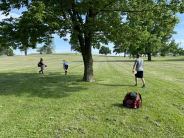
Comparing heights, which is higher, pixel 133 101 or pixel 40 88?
pixel 133 101

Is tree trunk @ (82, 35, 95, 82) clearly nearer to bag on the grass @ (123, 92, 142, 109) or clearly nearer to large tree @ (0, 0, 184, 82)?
large tree @ (0, 0, 184, 82)

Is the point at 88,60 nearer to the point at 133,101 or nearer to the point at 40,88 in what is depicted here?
the point at 40,88

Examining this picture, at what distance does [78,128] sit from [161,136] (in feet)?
7.39

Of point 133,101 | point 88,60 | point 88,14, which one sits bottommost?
point 133,101

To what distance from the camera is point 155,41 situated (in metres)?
10.5

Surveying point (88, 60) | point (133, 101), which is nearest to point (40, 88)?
point (88, 60)

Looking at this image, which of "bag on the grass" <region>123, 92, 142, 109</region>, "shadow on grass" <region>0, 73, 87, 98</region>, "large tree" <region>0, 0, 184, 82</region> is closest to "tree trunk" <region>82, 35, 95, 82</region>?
"large tree" <region>0, 0, 184, 82</region>

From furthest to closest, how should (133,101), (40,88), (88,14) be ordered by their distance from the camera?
(88,14)
(40,88)
(133,101)

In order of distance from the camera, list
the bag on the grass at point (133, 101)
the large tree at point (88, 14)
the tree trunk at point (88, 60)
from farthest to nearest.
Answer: the tree trunk at point (88, 60) < the large tree at point (88, 14) < the bag on the grass at point (133, 101)

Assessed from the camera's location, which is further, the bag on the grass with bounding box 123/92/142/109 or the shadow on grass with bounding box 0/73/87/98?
the shadow on grass with bounding box 0/73/87/98

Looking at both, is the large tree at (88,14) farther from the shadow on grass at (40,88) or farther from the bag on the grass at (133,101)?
the bag on the grass at (133,101)

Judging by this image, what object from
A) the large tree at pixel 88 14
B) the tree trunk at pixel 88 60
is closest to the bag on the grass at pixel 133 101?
the large tree at pixel 88 14

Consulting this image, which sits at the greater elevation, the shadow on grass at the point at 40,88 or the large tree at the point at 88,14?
the large tree at the point at 88,14

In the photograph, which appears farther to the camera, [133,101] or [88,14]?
[88,14]
